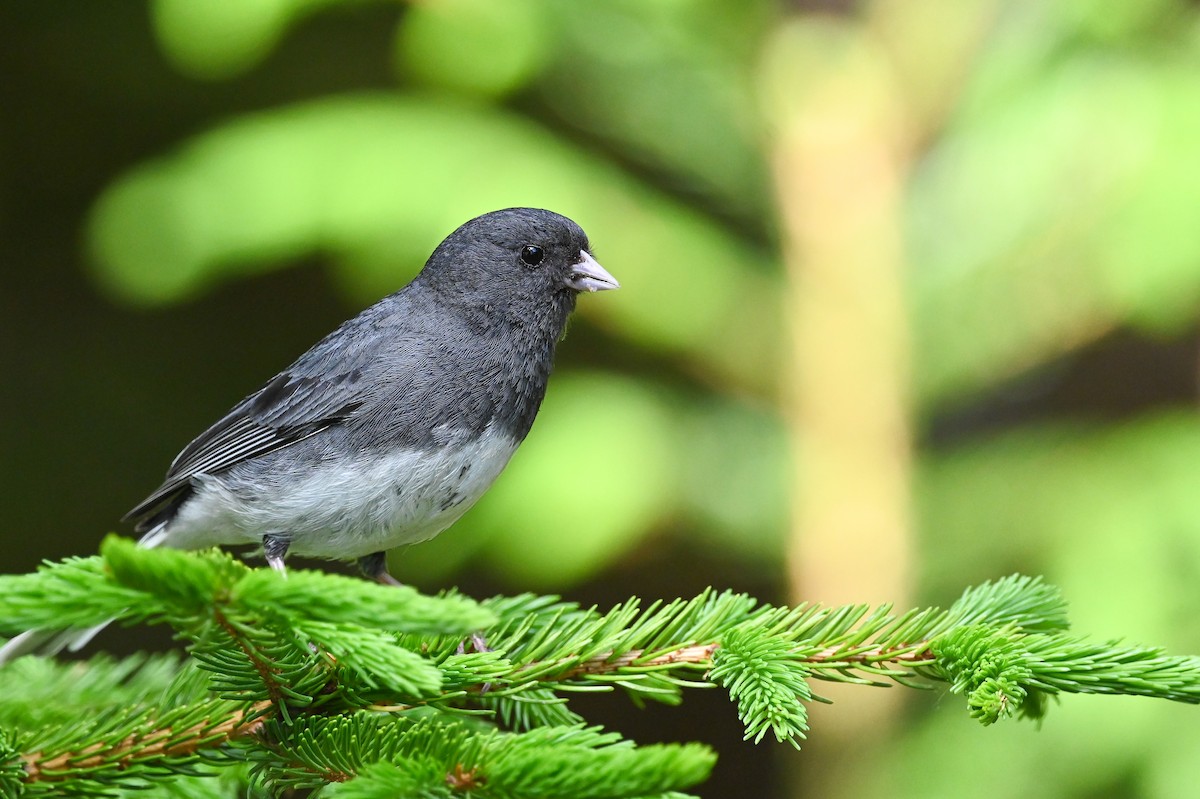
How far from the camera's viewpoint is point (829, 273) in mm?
2426

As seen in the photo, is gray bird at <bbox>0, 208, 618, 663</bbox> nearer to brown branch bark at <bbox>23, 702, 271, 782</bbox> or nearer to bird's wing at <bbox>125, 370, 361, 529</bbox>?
bird's wing at <bbox>125, 370, 361, 529</bbox>

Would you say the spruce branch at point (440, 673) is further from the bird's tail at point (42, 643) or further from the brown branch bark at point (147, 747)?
the bird's tail at point (42, 643)

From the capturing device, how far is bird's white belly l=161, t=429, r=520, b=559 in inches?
52.1

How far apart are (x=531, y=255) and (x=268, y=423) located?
1.43ft

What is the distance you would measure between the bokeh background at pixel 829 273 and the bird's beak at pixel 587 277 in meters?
0.73

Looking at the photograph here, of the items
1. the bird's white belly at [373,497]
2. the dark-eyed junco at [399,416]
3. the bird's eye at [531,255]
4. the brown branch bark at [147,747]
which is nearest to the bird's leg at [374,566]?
the dark-eyed junco at [399,416]

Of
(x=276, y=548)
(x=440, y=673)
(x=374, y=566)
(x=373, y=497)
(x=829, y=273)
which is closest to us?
(x=440, y=673)

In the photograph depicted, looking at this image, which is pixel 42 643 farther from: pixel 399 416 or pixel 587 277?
pixel 587 277

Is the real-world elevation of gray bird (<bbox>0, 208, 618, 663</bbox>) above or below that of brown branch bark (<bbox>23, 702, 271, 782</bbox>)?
above

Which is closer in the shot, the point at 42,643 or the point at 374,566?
the point at 42,643

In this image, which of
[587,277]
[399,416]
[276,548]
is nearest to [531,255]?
[587,277]

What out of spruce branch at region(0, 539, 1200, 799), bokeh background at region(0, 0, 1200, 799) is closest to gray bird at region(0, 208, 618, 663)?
spruce branch at region(0, 539, 1200, 799)

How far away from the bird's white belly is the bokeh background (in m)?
0.84

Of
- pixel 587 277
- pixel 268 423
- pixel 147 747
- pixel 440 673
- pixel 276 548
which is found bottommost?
pixel 147 747
